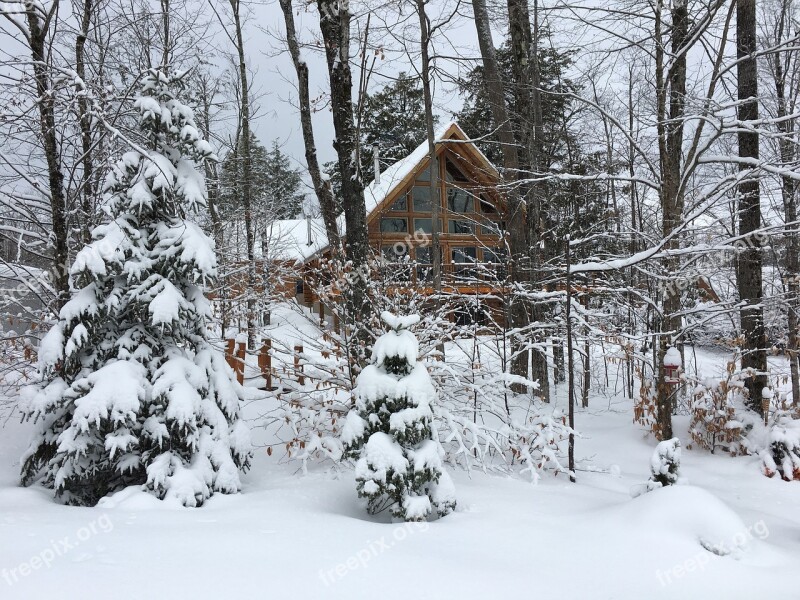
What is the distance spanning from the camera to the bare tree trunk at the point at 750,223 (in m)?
7.07

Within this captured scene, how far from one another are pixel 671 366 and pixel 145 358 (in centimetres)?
563

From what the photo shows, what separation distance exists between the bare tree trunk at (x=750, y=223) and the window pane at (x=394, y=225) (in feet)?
39.5

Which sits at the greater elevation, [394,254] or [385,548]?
[394,254]

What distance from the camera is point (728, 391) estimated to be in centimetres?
699

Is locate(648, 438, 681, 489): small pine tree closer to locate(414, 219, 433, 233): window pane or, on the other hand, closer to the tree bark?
the tree bark

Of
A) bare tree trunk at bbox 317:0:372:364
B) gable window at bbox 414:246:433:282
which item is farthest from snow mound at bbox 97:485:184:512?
gable window at bbox 414:246:433:282

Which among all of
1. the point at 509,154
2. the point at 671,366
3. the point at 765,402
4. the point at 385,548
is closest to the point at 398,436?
the point at 385,548

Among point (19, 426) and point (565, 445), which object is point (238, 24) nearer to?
point (19, 426)

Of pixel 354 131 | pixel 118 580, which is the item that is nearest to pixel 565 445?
pixel 354 131

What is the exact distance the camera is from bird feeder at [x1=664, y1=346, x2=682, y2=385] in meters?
5.86

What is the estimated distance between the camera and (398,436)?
4148mm

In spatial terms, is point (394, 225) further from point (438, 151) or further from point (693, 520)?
point (693, 520)

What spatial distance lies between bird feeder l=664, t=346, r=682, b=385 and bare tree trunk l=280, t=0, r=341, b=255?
413cm

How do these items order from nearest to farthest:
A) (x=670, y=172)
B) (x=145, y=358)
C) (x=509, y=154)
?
(x=145, y=358) < (x=670, y=172) < (x=509, y=154)
